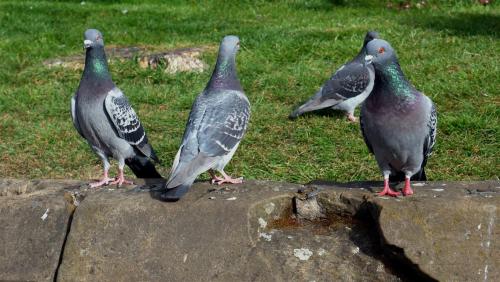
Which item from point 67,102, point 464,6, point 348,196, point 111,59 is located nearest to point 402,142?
point 348,196

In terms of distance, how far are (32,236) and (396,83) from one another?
2.00 m

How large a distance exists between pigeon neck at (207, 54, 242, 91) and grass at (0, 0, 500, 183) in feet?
4.03

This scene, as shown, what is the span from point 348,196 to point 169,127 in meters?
3.12

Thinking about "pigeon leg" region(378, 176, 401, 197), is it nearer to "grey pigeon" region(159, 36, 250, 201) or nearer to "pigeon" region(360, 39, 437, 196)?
"pigeon" region(360, 39, 437, 196)

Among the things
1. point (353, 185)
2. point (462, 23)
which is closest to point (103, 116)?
point (353, 185)

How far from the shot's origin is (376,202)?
374 cm

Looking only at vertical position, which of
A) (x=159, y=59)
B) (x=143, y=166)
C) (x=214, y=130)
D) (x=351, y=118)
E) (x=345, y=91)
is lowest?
(x=159, y=59)

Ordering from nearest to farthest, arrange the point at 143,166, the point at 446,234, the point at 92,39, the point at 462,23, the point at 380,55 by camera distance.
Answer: the point at 446,234
the point at 380,55
the point at 92,39
the point at 143,166
the point at 462,23

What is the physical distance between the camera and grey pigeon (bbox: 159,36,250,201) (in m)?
3.94

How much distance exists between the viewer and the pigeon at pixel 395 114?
3.94 metres

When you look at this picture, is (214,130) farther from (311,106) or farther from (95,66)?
(311,106)

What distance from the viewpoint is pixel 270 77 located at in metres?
7.96

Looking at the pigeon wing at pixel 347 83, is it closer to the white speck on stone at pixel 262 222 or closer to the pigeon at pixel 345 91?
the pigeon at pixel 345 91

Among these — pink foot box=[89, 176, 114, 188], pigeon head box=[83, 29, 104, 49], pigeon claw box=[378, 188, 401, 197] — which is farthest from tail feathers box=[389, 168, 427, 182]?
pigeon head box=[83, 29, 104, 49]
